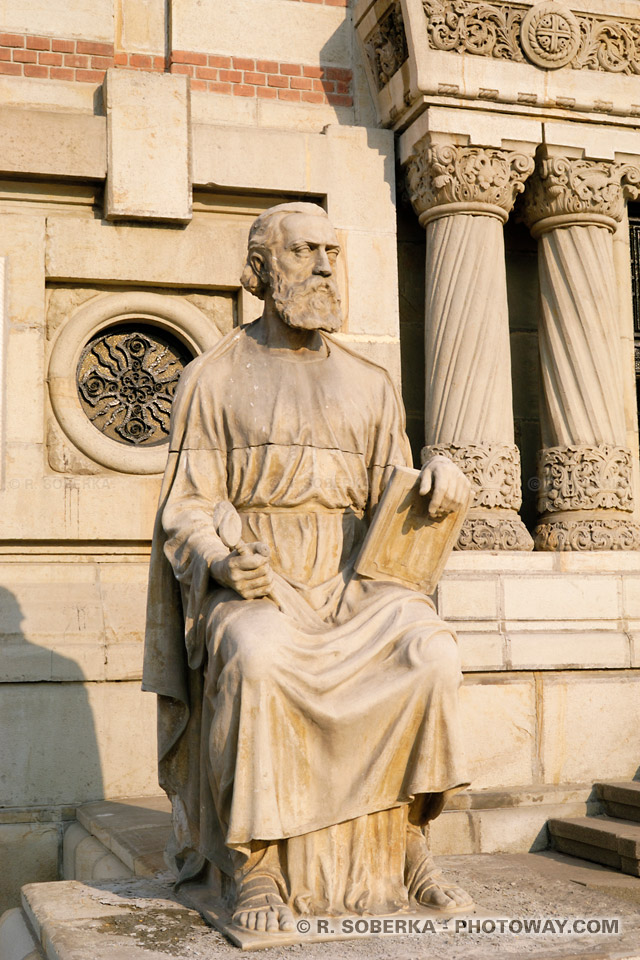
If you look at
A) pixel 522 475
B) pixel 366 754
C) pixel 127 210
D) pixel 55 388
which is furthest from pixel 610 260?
pixel 366 754

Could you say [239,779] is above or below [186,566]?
below

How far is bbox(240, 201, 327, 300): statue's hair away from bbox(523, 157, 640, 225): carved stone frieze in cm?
350

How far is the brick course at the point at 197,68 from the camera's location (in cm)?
702

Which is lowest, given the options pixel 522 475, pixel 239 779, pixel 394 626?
pixel 239 779

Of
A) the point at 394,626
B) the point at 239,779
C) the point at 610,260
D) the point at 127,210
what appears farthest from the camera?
the point at 610,260

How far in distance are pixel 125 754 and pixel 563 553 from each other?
8.86ft

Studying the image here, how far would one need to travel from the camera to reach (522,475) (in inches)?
307

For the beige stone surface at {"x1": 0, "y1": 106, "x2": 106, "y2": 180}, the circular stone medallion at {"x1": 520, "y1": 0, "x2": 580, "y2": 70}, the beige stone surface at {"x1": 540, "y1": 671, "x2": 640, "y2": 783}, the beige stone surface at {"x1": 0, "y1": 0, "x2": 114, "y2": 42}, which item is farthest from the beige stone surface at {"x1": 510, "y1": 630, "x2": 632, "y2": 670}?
the beige stone surface at {"x1": 0, "y1": 0, "x2": 114, "y2": 42}

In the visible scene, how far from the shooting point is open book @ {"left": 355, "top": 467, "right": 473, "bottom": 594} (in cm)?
395

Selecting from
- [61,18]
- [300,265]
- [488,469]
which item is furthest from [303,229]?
[61,18]

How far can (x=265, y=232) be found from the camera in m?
4.19

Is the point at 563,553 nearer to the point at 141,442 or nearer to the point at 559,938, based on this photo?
the point at 141,442

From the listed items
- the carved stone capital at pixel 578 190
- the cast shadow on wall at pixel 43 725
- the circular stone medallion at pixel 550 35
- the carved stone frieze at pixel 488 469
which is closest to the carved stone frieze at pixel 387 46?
the circular stone medallion at pixel 550 35

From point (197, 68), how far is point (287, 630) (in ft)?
15.3
